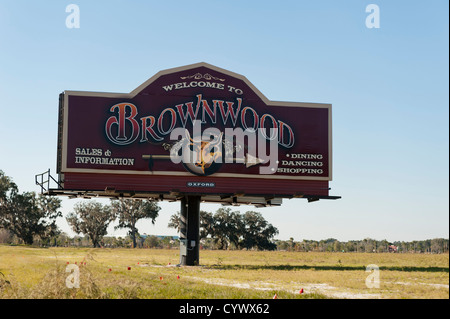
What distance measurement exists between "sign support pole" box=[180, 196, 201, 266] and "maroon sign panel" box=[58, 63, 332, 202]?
1402mm

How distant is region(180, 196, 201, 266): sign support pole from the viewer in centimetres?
3462

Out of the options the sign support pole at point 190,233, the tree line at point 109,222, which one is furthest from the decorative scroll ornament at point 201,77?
the tree line at point 109,222

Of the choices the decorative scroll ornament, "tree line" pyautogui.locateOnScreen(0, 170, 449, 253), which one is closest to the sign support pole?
the decorative scroll ornament

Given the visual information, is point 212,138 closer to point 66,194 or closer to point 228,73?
point 228,73

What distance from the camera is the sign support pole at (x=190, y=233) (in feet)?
114

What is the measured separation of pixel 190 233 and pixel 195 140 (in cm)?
584

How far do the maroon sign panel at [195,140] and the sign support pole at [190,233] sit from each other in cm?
140

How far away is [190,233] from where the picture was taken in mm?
34719

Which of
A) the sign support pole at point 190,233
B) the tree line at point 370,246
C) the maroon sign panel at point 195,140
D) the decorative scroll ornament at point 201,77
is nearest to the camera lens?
the maroon sign panel at point 195,140

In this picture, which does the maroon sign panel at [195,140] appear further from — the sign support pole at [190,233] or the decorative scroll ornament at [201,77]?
the sign support pole at [190,233]

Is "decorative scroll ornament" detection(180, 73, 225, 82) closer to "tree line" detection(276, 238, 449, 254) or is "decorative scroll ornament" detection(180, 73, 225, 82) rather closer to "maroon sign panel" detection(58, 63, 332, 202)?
"maroon sign panel" detection(58, 63, 332, 202)

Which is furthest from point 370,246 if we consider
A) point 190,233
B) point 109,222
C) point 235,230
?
point 190,233

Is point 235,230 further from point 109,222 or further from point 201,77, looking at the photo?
point 201,77
